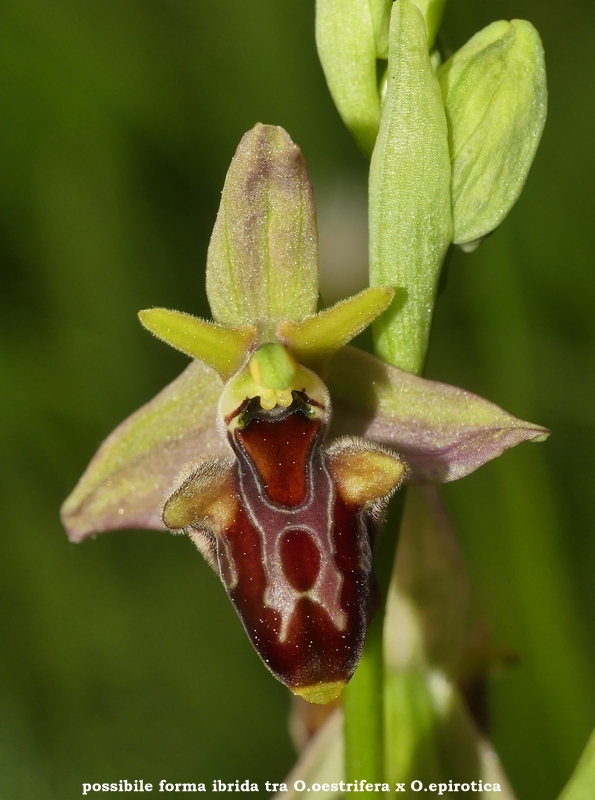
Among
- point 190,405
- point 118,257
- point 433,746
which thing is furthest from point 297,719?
point 118,257

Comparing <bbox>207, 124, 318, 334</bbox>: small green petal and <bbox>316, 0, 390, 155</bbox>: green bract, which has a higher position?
<bbox>316, 0, 390, 155</bbox>: green bract

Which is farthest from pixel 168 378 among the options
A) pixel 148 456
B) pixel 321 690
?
pixel 321 690

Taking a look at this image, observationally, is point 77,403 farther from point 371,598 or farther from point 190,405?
point 371,598

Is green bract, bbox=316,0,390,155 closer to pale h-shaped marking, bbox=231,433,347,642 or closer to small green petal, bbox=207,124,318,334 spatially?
small green petal, bbox=207,124,318,334

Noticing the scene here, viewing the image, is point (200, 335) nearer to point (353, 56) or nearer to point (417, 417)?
point (417, 417)

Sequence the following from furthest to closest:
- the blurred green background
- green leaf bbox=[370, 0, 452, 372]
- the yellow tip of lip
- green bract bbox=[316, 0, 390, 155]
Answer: the blurred green background, green bract bbox=[316, 0, 390, 155], green leaf bbox=[370, 0, 452, 372], the yellow tip of lip

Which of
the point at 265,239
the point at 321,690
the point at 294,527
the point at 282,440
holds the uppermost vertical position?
the point at 265,239

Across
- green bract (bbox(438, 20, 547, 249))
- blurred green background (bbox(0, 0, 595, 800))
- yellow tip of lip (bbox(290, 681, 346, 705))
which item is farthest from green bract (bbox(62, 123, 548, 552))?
blurred green background (bbox(0, 0, 595, 800))
